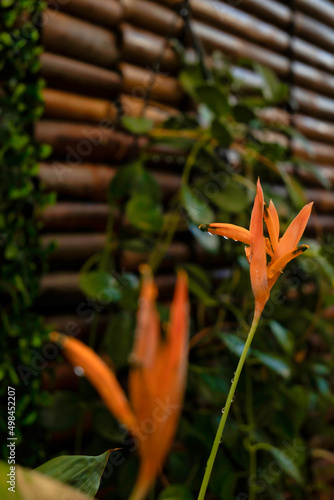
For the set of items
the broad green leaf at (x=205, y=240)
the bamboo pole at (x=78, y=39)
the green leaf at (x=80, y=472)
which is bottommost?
the broad green leaf at (x=205, y=240)

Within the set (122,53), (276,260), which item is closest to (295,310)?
(122,53)

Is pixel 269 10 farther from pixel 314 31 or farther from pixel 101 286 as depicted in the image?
pixel 101 286

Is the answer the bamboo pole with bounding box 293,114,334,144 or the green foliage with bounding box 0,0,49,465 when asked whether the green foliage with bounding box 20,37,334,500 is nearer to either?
the green foliage with bounding box 0,0,49,465

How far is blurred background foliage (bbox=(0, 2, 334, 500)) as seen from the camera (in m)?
0.76

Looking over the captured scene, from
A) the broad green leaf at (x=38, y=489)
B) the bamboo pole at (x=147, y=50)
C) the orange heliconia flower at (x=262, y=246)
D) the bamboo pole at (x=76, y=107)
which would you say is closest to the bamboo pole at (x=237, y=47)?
the bamboo pole at (x=147, y=50)

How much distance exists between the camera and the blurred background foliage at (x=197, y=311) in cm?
76

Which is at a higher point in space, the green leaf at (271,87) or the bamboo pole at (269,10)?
the bamboo pole at (269,10)

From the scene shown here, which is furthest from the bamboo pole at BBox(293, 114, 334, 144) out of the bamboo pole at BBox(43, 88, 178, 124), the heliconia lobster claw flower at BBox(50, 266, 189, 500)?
the heliconia lobster claw flower at BBox(50, 266, 189, 500)

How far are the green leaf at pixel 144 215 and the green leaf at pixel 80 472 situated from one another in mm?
606

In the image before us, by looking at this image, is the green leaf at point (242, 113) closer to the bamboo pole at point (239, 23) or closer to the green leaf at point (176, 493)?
the bamboo pole at point (239, 23)

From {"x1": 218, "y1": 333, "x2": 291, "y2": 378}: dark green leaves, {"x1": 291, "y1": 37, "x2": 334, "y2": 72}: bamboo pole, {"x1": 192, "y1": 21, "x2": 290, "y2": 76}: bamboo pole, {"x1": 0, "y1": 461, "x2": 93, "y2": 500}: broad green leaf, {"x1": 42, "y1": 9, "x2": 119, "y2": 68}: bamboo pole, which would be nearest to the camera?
{"x1": 0, "y1": 461, "x2": 93, "y2": 500}: broad green leaf

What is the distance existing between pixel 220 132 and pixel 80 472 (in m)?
0.75

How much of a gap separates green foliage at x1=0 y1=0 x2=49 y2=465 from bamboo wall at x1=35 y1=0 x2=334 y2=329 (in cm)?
12

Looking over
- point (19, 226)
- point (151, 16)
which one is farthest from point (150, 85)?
point (19, 226)
